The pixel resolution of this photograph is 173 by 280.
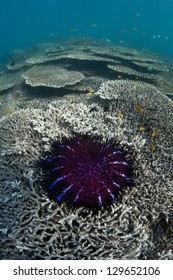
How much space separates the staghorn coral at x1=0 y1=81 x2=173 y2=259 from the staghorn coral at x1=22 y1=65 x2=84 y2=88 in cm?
378

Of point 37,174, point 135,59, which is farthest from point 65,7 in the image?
point 37,174

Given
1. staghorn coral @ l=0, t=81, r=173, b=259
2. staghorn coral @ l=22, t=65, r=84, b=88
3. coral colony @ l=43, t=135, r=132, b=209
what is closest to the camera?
coral colony @ l=43, t=135, r=132, b=209

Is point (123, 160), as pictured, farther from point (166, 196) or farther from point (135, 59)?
point (135, 59)

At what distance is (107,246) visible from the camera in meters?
3.28

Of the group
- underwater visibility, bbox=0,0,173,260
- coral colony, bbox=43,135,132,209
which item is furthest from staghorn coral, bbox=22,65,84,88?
coral colony, bbox=43,135,132,209

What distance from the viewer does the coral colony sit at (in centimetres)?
316

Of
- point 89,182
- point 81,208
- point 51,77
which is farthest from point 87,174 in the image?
point 51,77

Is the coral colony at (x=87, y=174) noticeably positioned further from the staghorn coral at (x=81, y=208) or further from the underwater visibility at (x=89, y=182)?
the staghorn coral at (x=81, y=208)

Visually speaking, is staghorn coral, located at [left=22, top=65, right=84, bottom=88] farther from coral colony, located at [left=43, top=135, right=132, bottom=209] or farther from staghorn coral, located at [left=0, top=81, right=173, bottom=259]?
coral colony, located at [left=43, top=135, right=132, bottom=209]

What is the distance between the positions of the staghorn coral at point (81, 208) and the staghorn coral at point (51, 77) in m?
3.78

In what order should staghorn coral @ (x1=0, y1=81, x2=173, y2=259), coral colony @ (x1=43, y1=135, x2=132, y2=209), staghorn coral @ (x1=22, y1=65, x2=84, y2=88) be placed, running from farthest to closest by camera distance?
staghorn coral @ (x1=22, y1=65, x2=84, y2=88)
staghorn coral @ (x1=0, y1=81, x2=173, y2=259)
coral colony @ (x1=43, y1=135, x2=132, y2=209)

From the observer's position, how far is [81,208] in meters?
3.30

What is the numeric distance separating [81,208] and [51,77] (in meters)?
7.91

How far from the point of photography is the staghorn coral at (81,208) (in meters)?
3.32
